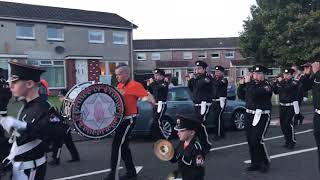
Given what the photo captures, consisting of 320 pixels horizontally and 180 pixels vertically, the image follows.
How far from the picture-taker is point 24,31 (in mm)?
33469

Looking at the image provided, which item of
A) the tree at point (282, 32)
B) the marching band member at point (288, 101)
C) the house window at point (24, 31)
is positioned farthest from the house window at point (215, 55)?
the marching band member at point (288, 101)

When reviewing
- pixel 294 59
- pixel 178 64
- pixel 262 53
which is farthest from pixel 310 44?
pixel 178 64

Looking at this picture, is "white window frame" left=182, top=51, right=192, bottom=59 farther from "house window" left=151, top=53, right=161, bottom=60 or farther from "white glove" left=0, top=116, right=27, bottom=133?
"white glove" left=0, top=116, right=27, bottom=133

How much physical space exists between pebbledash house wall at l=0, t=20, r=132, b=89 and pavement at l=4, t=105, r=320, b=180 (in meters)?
21.7

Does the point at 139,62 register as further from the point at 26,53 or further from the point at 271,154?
the point at 271,154

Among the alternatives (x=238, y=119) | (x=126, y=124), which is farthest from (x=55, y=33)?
A: (x=126, y=124)

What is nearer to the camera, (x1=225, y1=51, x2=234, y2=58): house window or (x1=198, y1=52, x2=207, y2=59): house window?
(x1=198, y1=52, x2=207, y2=59): house window

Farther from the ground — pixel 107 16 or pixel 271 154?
pixel 107 16

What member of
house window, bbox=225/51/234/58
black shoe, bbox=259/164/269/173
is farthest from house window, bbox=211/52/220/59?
black shoe, bbox=259/164/269/173

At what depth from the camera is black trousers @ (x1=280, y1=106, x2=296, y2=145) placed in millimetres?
10906

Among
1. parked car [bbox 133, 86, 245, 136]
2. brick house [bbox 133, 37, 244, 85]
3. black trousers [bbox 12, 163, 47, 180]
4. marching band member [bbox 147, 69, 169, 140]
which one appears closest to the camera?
black trousers [bbox 12, 163, 47, 180]

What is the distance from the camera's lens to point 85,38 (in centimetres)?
3688

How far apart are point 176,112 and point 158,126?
33.9 inches

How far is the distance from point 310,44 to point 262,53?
14.1ft
